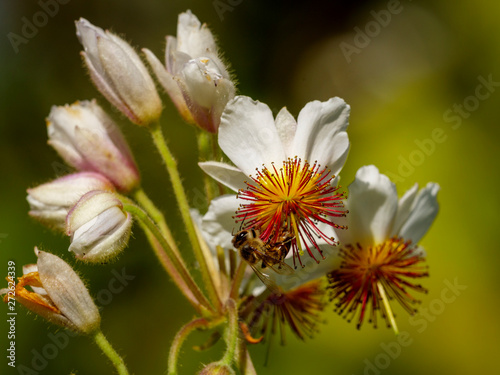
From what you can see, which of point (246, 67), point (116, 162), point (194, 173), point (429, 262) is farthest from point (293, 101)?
point (116, 162)

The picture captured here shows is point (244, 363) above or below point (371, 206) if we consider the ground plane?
below

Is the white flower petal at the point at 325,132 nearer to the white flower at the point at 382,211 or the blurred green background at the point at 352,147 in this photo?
the white flower at the point at 382,211

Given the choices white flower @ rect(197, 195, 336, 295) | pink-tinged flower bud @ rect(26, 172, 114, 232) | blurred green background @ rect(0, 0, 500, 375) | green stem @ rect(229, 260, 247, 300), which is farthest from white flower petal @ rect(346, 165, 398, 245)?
blurred green background @ rect(0, 0, 500, 375)

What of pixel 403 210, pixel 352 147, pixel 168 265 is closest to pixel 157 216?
pixel 168 265

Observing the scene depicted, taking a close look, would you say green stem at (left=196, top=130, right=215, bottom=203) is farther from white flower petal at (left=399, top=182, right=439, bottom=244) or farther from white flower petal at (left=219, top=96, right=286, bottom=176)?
white flower petal at (left=399, top=182, right=439, bottom=244)

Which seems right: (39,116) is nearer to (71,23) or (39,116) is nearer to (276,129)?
(71,23)

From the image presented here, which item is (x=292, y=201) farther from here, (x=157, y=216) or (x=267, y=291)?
(x=157, y=216)

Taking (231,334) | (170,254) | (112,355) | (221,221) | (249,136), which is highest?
(249,136)
